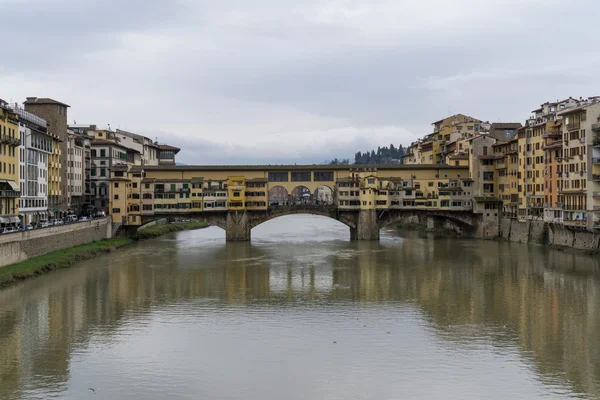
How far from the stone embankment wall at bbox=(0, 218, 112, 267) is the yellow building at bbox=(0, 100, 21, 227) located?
2.77 m

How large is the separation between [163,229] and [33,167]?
21870mm

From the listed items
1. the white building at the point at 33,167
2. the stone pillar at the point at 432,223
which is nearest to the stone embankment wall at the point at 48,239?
the white building at the point at 33,167

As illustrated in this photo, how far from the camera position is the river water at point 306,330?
2048cm

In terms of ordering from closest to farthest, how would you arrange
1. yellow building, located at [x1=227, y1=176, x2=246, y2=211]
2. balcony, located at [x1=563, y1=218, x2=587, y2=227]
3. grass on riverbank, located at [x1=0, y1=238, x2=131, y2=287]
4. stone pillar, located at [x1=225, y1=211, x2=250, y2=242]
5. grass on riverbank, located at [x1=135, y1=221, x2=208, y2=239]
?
grass on riverbank, located at [x1=0, y1=238, x2=131, y2=287] < balcony, located at [x1=563, y1=218, x2=587, y2=227] < stone pillar, located at [x1=225, y1=211, x2=250, y2=242] < yellow building, located at [x1=227, y1=176, x2=246, y2=211] < grass on riverbank, located at [x1=135, y1=221, x2=208, y2=239]

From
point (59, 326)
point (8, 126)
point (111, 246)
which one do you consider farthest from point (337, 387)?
point (111, 246)

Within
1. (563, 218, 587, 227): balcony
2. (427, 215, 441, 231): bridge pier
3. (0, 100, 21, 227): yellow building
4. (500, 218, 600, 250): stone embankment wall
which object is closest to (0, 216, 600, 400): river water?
(563, 218, 587, 227): balcony

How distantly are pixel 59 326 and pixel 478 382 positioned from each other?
15.4 m

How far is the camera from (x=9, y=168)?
4566cm

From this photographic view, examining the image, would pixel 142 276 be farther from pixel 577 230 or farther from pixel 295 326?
pixel 577 230

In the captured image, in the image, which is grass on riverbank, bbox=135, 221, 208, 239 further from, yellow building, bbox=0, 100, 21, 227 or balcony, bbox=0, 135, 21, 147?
balcony, bbox=0, 135, 21, 147

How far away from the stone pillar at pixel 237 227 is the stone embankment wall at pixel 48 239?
33.1 ft

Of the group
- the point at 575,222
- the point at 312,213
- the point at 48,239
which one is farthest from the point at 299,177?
the point at 48,239

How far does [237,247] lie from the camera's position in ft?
189

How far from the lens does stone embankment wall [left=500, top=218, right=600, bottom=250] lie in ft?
159
